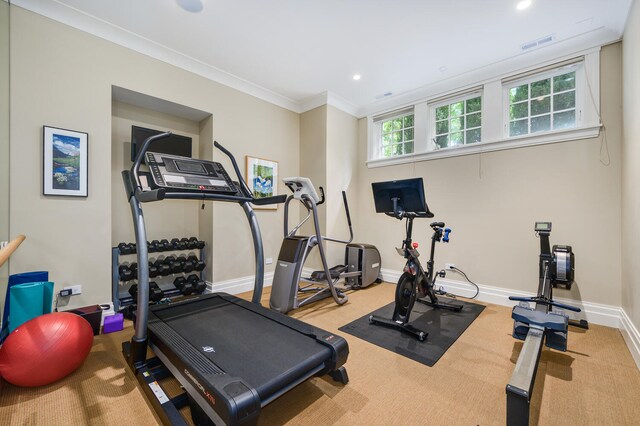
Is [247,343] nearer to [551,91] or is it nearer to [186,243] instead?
[186,243]

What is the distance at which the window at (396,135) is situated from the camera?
4.74m

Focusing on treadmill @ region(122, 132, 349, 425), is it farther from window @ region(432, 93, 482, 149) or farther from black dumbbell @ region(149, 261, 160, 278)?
window @ region(432, 93, 482, 149)

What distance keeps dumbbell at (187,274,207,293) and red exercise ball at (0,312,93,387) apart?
160 cm

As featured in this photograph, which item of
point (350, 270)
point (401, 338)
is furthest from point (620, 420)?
point (350, 270)

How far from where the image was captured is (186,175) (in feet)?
7.30

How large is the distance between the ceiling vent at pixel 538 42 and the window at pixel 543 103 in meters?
0.43

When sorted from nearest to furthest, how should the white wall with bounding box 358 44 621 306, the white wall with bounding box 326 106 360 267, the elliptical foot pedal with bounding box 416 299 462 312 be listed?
the white wall with bounding box 358 44 621 306
the elliptical foot pedal with bounding box 416 299 462 312
the white wall with bounding box 326 106 360 267

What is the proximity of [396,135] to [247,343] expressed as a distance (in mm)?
4230

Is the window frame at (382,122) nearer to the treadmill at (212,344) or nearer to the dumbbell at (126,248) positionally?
the treadmill at (212,344)

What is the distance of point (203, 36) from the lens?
3.16 m

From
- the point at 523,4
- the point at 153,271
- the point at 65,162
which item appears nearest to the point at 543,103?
the point at 523,4

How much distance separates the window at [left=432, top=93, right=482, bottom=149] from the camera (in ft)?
13.1

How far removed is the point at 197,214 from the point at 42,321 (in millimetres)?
2424

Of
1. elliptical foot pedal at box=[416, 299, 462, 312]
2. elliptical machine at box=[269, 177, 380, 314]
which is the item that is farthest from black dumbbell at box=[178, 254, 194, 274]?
elliptical foot pedal at box=[416, 299, 462, 312]
